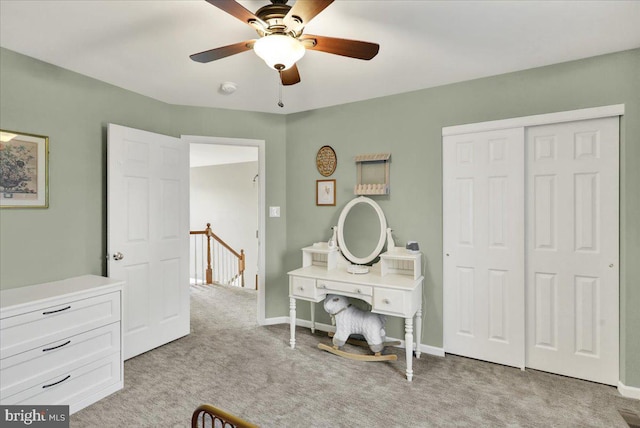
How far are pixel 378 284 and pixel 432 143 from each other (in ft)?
4.39

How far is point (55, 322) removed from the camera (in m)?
2.11

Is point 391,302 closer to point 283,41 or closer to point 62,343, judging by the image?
point 283,41

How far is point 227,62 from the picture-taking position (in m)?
2.52

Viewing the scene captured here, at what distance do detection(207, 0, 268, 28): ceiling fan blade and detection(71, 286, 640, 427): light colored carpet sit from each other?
220 cm

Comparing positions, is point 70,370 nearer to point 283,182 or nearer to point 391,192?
point 283,182

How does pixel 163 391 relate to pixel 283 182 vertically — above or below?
below

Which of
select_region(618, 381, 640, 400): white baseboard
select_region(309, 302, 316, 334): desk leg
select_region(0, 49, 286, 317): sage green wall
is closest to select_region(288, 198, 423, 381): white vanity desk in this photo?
select_region(309, 302, 316, 334): desk leg

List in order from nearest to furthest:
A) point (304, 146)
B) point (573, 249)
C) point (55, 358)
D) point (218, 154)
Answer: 1. point (55, 358)
2. point (573, 249)
3. point (304, 146)
4. point (218, 154)

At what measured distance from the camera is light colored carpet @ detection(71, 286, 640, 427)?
6.88ft

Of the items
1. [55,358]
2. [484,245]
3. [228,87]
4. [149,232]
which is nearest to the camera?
[55,358]

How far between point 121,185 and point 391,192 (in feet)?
7.80

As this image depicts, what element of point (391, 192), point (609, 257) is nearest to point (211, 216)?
point (391, 192)

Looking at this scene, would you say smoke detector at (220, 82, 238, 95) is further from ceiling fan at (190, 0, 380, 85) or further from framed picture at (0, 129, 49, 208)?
framed picture at (0, 129, 49, 208)

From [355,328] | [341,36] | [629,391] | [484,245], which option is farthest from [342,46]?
[629,391]
